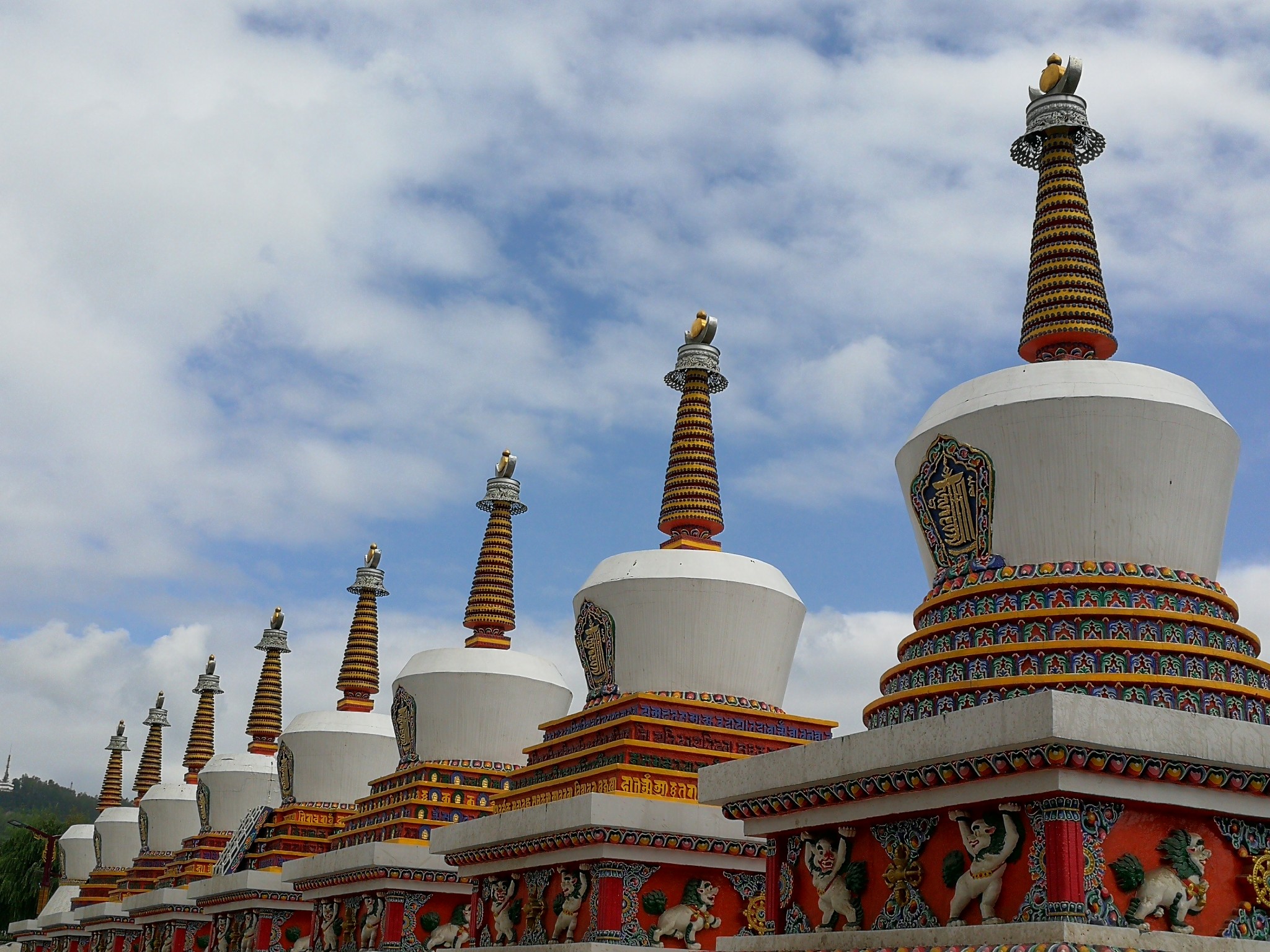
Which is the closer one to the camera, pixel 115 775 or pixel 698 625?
pixel 698 625

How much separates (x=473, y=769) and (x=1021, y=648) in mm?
11181

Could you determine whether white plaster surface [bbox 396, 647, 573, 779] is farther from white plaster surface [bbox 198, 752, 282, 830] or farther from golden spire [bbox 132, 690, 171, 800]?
golden spire [bbox 132, 690, 171, 800]

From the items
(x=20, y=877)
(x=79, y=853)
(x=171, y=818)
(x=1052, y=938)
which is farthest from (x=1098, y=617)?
(x=20, y=877)

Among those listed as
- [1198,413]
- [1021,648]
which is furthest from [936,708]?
[1198,413]

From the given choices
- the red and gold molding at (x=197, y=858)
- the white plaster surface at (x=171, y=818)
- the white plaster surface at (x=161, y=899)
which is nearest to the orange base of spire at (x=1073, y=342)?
the white plaster surface at (x=161, y=899)

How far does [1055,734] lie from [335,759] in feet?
60.1

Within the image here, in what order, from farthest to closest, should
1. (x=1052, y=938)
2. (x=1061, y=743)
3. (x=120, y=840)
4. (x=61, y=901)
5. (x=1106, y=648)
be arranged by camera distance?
(x=61, y=901), (x=120, y=840), (x=1106, y=648), (x=1061, y=743), (x=1052, y=938)

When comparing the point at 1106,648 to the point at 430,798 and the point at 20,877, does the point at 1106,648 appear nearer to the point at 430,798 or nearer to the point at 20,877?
the point at 430,798

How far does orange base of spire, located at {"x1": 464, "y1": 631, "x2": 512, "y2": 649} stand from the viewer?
818 inches

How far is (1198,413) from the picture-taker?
10922mm

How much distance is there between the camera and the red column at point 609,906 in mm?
13133

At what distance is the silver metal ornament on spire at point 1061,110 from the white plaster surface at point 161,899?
2137cm

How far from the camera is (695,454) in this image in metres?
17.3

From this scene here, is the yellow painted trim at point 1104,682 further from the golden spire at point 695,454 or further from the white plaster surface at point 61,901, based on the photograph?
the white plaster surface at point 61,901
